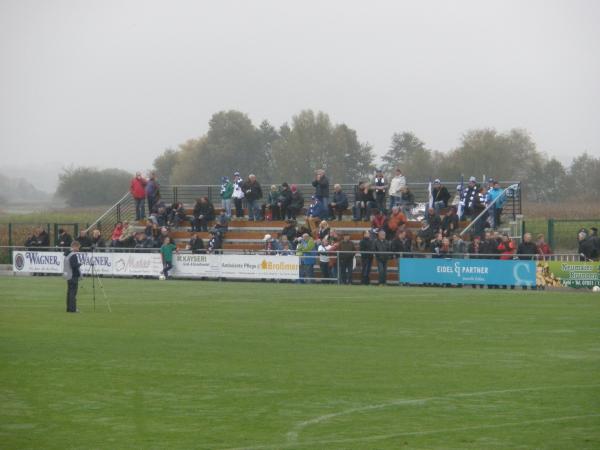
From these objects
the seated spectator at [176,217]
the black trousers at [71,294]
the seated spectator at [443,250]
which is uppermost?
the seated spectator at [176,217]

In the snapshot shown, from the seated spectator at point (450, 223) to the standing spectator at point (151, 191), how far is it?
1500cm

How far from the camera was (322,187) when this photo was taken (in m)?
46.0

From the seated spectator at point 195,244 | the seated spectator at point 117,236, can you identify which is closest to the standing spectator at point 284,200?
the seated spectator at point 195,244

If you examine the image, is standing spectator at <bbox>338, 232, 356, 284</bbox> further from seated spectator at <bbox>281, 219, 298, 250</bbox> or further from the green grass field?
the green grass field

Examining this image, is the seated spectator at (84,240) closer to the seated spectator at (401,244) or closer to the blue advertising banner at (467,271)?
the seated spectator at (401,244)

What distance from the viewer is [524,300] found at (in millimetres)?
31750

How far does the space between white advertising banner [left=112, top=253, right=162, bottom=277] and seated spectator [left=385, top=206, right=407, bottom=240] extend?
934cm

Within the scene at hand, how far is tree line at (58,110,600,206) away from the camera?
254 ft

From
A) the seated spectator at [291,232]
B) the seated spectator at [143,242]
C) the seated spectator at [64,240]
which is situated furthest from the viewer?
the seated spectator at [64,240]

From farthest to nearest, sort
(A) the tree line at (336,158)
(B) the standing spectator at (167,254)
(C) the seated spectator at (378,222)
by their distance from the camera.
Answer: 1. (A) the tree line at (336,158)
2. (B) the standing spectator at (167,254)
3. (C) the seated spectator at (378,222)

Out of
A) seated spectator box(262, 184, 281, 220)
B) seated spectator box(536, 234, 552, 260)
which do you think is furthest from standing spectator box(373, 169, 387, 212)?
seated spectator box(536, 234, 552, 260)

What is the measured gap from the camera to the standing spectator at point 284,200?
1871 inches

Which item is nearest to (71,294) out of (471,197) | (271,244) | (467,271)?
(467,271)

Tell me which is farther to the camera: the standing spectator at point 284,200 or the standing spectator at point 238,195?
the standing spectator at point 238,195
